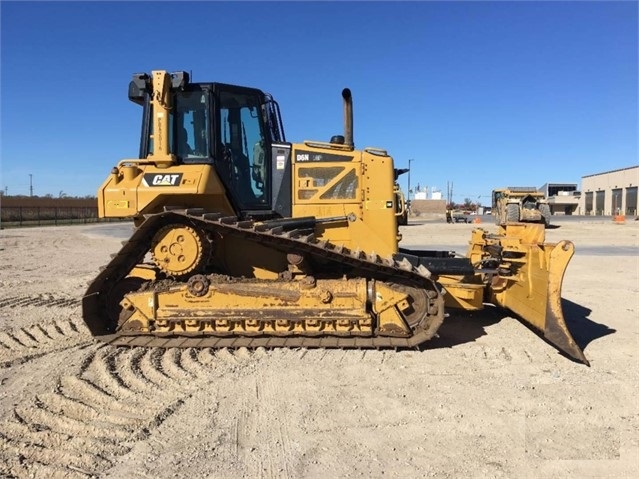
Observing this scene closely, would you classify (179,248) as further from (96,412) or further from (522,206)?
(522,206)

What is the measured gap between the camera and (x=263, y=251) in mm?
6613

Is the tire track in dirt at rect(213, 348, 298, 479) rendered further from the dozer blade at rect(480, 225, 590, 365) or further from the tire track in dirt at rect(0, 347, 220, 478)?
the dozer blade at rect(480, 225, 590, 365)

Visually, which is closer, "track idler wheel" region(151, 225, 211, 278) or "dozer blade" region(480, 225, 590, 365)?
"dozer blade" region(480, 225, 590, 365)

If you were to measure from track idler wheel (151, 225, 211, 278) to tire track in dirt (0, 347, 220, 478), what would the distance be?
3.34 feet

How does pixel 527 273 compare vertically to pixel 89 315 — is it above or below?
above

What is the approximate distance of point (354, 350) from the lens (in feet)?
19.8

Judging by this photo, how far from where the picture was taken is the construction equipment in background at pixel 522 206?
31500mm

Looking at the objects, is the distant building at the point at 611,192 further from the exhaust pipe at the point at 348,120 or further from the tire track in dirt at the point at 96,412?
the tire track in dirt at the point at 96,412

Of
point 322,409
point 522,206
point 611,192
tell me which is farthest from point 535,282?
point 611,192

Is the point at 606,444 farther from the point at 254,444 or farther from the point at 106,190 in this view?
the point at 106,190

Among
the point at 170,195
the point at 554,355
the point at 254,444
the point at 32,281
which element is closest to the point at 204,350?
the point at 170,195

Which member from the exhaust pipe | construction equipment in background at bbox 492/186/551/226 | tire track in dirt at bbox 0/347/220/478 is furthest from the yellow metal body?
construction equipment in background at bbox 492/186/551/226

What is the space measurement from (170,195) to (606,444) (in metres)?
5.09

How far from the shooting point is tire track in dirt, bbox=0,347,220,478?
354 centimetres
